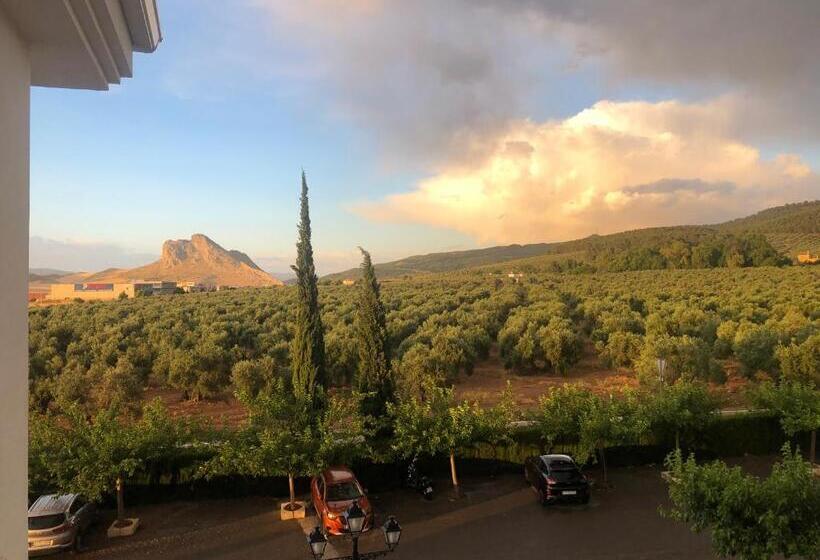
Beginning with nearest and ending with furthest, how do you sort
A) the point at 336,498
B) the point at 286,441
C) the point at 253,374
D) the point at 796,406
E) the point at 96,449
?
the point at 96,449 → the point at 336,498 → the point at 286,441 → the point at 796,406 → the point at 253,374

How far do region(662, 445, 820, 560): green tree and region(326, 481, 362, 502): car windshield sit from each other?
24.4ft

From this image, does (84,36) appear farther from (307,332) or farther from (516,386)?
(516,386)

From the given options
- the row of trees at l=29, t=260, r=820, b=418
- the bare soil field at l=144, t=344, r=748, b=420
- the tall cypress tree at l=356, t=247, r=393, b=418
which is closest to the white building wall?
the tall cypress tree at l=356, t=247, r=393, b=418

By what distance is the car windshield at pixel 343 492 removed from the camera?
41.7 ft

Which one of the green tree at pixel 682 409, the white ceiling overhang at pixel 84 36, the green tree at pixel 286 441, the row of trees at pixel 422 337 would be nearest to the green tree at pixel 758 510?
the green tree at pixel 682 409

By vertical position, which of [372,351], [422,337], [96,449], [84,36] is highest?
[84,36]

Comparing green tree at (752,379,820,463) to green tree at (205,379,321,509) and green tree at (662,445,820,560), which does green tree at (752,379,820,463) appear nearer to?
green tree at (662,445,820,560)

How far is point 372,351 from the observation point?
55.6ft

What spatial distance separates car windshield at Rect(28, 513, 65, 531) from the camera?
1135 cm

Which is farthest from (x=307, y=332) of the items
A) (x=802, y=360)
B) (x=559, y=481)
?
(x=802, y=360)

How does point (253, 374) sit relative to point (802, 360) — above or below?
below

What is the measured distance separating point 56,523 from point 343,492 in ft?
20.2

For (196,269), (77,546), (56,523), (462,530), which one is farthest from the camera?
(196,269)

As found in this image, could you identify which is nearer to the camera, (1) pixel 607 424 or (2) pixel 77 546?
(2) pixel 77 546
